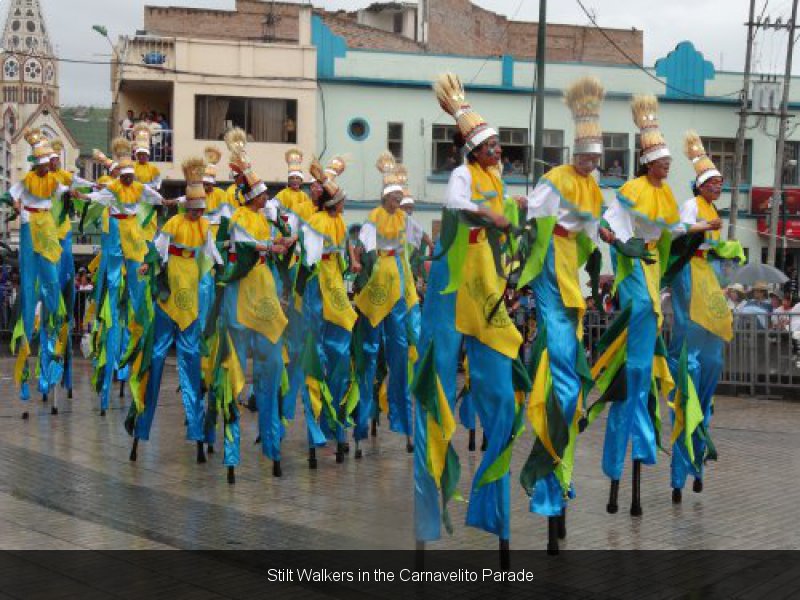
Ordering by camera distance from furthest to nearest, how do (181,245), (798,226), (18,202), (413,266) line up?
(798,226)
(18,202)
(413,266)
(181,245)

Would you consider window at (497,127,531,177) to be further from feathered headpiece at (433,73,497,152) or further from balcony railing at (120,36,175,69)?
feathered headpiece at (433,73,497,152)

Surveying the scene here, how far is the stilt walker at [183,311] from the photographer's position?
999 cm

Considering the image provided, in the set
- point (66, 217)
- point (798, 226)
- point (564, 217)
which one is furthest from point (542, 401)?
point (798, 226)

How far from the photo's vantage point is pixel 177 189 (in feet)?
115

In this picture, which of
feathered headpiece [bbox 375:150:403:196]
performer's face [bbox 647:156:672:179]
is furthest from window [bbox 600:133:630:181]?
performer's face [bbox 647:156:672:179]

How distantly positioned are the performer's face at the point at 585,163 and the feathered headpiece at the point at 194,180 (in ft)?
11.9

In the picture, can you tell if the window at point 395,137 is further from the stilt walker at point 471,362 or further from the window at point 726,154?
the stilt walker at point 471,362

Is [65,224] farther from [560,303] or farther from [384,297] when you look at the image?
[560,303]

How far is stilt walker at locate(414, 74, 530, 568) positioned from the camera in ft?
21.3

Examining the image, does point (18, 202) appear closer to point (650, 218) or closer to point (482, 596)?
point (650, 218)

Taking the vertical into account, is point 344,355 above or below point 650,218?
below

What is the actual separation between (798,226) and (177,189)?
62.2 feet

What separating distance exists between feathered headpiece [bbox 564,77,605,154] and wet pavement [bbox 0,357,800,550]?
2.33 meters

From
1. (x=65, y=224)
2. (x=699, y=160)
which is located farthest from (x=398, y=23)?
(x=699, y=160)
